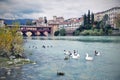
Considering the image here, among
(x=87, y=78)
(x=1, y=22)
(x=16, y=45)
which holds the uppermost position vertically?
(x=1, y=22)

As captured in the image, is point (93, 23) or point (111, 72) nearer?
point (111, 72)

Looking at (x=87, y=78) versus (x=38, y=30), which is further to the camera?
(x=38, y=30)

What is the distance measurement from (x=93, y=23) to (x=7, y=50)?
392 inches

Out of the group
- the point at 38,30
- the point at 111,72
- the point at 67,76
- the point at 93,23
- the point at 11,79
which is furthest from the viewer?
the point at 93,23

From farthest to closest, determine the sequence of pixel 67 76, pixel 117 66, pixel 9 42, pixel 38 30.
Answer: pixel 38 30
pixel 9 42
pixel 117 66
pixel 67 76

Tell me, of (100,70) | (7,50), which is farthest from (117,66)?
(7,50)

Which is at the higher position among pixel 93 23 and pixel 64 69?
pixel 93 23

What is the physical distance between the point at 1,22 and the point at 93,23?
9544 mm

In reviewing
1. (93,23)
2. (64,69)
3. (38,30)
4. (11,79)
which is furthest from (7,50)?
(93,23)

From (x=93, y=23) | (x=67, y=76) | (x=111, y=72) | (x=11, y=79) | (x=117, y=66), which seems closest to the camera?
(x=11, y=79)

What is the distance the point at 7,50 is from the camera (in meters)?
7.25

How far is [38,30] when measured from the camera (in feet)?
40.7

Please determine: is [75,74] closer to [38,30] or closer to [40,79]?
[40,79]

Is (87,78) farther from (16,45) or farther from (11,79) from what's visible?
(16,45)
